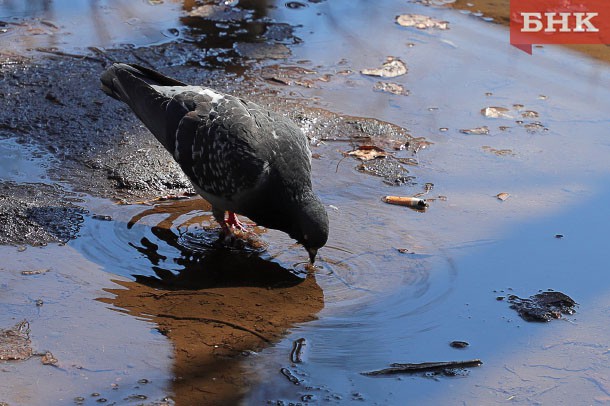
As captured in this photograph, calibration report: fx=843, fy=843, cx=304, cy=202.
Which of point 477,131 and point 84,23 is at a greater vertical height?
point 84,23

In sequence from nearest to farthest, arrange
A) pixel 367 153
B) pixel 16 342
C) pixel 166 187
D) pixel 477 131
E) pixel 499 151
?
1. pixel 16 342
2. pixel 166 187
3. pixel 367 153
4. pixel 499 151
5. pixel 477 131

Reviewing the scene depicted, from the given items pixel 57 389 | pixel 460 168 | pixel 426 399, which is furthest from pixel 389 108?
pixel 57 389

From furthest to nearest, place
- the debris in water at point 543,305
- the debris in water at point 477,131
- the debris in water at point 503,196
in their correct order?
the debris in water at point 477,131 < the debris in water at point 503,196 < the debris in water at point 543,305

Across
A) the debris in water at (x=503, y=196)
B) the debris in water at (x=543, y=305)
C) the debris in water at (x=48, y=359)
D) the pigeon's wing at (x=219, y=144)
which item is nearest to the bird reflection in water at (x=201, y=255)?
the pigeon's wing at (x=219, y=144)

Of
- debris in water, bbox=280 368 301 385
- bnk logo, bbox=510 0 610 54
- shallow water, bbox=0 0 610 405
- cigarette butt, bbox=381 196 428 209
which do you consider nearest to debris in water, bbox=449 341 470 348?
shallow water, bbox=0 0 610 405

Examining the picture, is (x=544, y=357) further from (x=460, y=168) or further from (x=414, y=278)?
(x=460, y=168)

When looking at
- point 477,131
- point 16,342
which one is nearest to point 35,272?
point 16,342

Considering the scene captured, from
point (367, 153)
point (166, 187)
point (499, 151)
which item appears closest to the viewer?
point (166, 187)

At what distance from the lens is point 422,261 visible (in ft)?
16.5

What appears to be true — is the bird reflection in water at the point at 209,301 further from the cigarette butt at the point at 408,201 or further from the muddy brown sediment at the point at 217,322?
the cigarette butt at the point at 408,201

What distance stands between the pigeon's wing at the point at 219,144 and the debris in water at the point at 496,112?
2.50 m

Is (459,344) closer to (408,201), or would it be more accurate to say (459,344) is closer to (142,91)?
(408,201)

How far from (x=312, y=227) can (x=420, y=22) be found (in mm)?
4646

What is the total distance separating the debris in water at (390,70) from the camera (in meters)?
7.63
